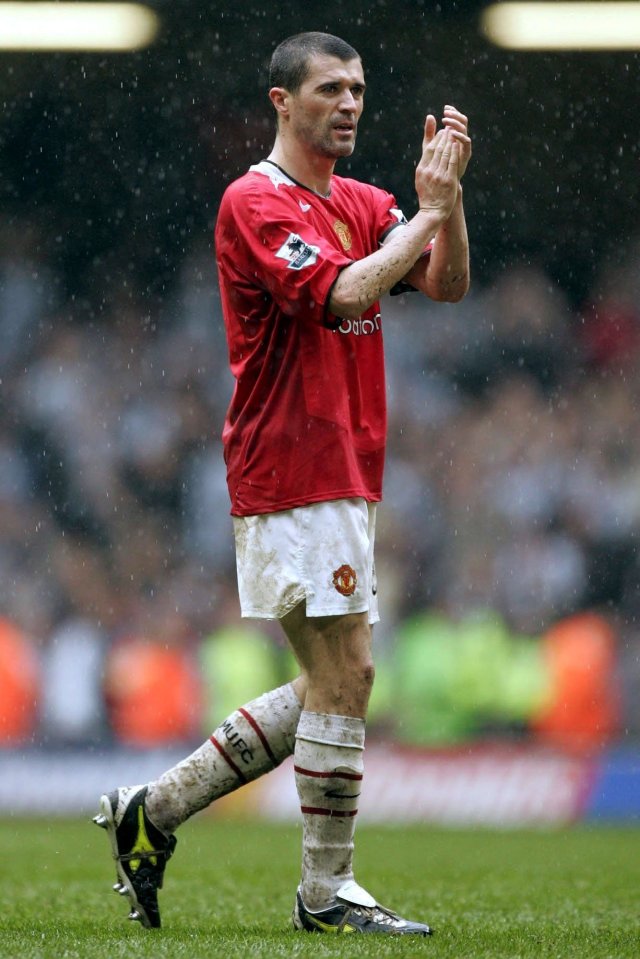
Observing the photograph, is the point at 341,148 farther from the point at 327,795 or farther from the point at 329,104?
the point at 327,795

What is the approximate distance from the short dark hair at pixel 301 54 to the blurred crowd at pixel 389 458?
19.8 ft

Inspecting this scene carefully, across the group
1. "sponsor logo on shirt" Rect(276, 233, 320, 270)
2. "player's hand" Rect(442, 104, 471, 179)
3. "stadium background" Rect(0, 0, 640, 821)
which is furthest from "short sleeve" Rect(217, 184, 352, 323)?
"stadium background" Rect(0, 0, 640, 821)

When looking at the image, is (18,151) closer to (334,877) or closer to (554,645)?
(554,645)

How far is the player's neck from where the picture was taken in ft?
12.7

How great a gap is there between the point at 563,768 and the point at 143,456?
3.87 meters

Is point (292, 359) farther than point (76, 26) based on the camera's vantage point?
No

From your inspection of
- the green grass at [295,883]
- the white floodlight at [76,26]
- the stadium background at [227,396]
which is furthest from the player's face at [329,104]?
the white floodlight at [76,26]

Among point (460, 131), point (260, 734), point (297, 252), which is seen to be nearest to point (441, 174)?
point (460, 131)

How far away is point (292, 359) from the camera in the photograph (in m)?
3.76

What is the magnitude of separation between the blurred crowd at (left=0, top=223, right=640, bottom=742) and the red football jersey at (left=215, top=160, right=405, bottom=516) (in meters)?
5.87

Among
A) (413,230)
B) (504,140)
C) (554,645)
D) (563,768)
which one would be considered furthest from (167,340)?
(413,230)

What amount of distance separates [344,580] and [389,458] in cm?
714

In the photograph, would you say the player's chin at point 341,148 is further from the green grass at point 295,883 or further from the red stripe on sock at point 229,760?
the green grass at point 295,883

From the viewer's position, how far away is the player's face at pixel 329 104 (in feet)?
12.5
